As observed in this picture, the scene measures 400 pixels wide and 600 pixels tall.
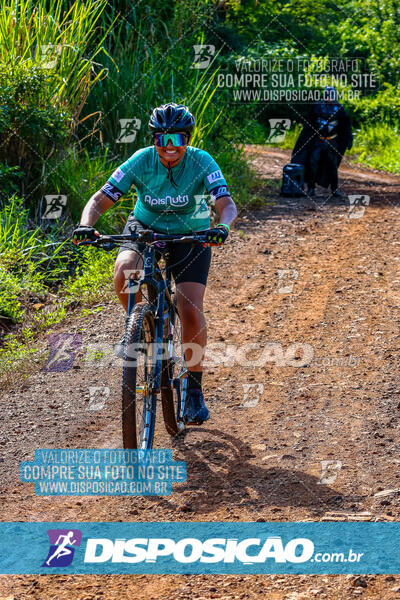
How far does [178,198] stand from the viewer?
15.9 feet

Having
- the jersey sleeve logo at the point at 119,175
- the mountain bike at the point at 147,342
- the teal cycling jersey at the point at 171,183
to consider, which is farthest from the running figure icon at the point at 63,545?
the jersey sleeve logo at the point at 119,175

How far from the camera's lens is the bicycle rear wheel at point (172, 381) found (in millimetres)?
4798

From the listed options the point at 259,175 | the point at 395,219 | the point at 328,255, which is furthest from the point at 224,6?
the point at 328,255

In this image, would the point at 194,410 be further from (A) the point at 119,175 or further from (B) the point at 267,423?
(A) the point at 119,175

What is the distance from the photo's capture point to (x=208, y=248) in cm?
495

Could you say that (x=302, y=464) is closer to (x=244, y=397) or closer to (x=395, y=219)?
(x=244, y=397)

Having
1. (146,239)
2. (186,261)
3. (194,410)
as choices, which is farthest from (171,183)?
(194,410)

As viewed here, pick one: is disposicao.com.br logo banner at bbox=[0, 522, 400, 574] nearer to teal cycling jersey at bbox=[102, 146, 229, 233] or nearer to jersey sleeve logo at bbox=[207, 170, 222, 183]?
teal cycling jersey at bbox=[102, 146, 229, 233]

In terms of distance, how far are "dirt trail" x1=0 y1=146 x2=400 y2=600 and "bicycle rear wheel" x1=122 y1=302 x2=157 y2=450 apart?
14.2 inches

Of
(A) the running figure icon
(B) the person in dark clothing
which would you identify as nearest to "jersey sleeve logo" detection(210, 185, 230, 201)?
(A) the running figure icon

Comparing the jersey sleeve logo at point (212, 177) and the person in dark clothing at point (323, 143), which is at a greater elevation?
the jersey sleeve logo at point (212, 177)

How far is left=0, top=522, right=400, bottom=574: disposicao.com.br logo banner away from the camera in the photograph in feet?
11.6

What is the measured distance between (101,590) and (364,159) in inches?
709

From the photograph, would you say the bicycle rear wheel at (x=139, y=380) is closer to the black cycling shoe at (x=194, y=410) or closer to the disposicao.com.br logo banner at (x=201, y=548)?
the black cycling shoe at (x=194, y=410)
